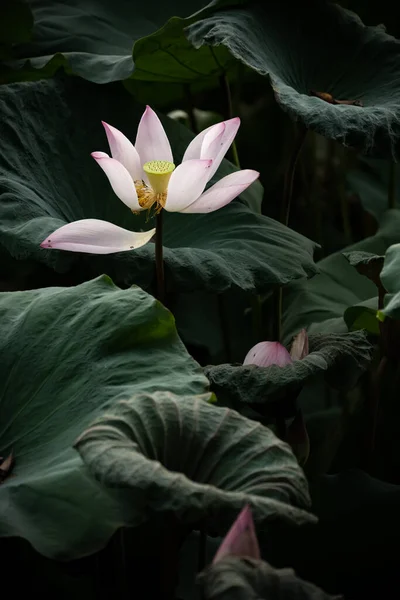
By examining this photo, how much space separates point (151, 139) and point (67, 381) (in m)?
0.33

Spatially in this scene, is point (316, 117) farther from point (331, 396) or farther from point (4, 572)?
point (331, 396)

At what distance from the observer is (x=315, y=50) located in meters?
1.28

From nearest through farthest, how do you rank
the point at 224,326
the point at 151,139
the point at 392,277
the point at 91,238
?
the point at 392,277 → the point at 91,238 → the point at 151,139 → the point at 224,326

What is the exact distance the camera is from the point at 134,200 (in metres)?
0.94

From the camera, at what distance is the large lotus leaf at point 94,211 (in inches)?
39.2

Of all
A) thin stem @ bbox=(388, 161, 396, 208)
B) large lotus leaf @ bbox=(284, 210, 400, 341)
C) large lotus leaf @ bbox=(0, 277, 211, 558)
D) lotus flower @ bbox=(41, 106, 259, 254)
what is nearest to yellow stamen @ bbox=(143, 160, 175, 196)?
lotus flower @ bbox=(41, 106, 259, 254)

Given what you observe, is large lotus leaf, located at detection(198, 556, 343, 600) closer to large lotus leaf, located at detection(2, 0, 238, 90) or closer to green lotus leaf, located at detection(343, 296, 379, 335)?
green lotus leaf, located at detection(343, 296, 379, 335)

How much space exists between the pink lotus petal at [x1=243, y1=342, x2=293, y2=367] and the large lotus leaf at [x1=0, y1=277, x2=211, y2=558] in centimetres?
13

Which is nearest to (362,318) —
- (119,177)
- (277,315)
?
(277,315)

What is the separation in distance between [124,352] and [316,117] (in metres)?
0.38

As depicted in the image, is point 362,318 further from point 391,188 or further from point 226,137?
point 391,188

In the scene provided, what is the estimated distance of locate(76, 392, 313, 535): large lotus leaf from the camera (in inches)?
22.8

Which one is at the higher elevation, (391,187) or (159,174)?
(159,174)

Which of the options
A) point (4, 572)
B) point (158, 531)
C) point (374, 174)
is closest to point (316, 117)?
point (158, 531)
